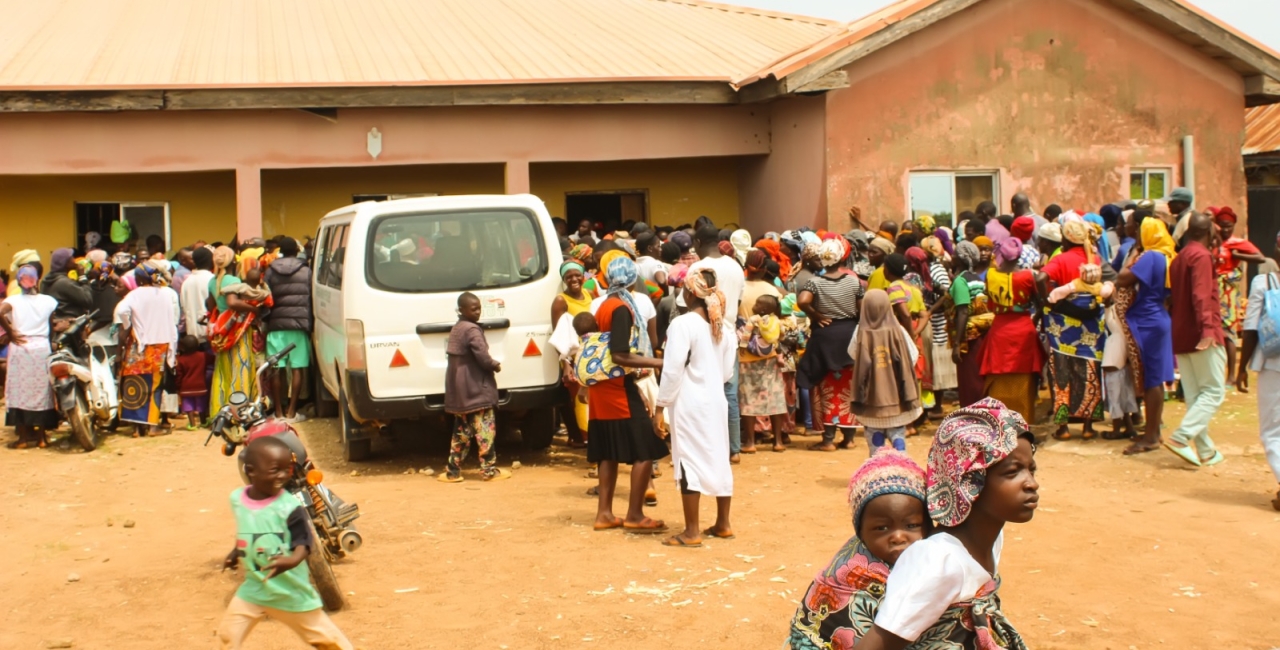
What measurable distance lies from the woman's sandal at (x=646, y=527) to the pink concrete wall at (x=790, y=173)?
735 centimetres

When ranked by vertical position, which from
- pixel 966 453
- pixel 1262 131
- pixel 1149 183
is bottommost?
pixel 966 453

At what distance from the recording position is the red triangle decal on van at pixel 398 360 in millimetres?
9117

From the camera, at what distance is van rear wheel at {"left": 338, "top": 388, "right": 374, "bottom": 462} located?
32.5 ft

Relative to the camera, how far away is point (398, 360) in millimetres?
9125

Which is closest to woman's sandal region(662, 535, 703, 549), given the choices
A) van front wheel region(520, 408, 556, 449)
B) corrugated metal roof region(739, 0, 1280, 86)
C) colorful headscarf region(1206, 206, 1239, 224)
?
van front wheel region(520, 408, 556, 449)

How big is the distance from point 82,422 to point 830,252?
6.43 metres

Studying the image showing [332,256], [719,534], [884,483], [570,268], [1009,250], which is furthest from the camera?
[332,256]

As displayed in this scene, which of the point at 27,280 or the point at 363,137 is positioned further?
the point at 363,137

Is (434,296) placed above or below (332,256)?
below

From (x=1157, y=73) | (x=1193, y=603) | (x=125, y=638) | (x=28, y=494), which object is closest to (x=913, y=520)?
(x=1193, y=603)

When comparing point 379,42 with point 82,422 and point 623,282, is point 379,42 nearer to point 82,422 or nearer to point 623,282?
point 82,422

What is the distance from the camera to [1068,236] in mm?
9773

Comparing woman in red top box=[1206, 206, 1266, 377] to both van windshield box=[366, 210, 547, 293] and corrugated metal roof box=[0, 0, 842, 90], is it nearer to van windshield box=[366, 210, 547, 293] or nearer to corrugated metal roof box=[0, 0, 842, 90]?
van windshield box=[366, 210, 547, 293]

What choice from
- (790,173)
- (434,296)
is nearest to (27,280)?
(434,296)
